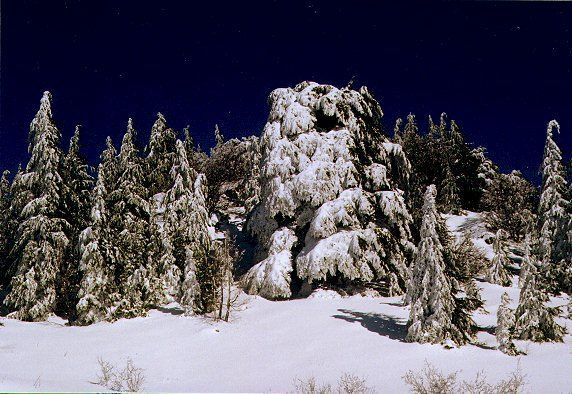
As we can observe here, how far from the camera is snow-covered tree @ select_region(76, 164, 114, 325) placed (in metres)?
20.4

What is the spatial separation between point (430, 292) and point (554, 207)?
49.0 feet

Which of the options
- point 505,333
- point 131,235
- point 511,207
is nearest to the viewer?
point 505,333

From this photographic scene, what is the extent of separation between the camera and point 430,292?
48.9 ft

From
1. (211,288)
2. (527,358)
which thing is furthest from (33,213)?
(527,358)

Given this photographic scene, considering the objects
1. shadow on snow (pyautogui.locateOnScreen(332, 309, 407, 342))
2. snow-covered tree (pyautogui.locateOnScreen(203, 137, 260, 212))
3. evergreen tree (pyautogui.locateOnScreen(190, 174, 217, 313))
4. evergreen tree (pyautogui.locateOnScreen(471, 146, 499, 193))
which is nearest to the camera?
shadow on snow (pyautogui.locateOnScreen(332, 309, 407, 342))

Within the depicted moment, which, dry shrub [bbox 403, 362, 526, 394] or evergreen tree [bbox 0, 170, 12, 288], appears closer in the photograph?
dry shrub [bbox 403, 362, 526, 394]

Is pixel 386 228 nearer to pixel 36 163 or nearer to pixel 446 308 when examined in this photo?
pixel 446 308

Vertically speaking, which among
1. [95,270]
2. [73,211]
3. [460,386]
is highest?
[73,211]

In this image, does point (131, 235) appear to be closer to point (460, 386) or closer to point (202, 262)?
point (202, 262)

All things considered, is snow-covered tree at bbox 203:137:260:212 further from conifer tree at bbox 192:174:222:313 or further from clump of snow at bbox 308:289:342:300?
clump of snow at bbox 308:289:342:300

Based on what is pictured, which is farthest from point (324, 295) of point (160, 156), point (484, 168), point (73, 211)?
point (484, 168)

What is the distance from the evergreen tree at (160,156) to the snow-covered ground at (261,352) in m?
11.1

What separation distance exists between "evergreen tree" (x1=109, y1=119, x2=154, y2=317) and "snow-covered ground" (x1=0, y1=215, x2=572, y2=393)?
1.38m

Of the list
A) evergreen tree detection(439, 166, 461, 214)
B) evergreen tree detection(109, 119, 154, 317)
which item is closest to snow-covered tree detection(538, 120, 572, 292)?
evergreen tree detection(439, 166, 461, 214)
